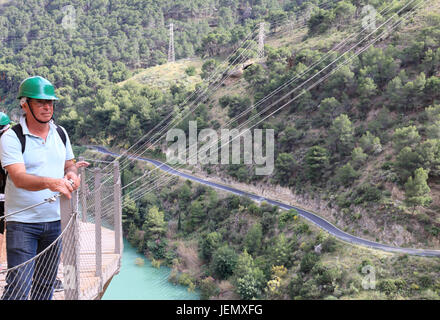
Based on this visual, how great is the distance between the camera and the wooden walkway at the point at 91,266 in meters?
3.68

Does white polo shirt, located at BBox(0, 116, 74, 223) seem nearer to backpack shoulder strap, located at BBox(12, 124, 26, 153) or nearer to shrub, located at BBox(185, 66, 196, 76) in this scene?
backpack shoulder strap, located at BBox(12, 124, 26, 153)

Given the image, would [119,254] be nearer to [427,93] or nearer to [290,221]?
[290,221]

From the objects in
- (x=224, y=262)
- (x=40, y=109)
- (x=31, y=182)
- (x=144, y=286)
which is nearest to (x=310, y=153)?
(x=224, y=262)

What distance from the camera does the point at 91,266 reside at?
167 inches

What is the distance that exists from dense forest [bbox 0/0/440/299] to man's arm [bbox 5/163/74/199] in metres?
15.6

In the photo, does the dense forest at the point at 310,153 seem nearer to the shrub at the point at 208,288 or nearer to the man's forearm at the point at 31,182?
the shrub at the point at 208,288

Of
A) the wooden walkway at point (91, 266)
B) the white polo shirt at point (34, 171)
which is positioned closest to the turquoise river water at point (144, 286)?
the wooden walkway at point (91, 266)

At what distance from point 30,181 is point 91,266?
6.81 ft

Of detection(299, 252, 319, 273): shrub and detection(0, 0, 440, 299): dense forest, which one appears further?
detection(0, 0, 440, 299): dense forest

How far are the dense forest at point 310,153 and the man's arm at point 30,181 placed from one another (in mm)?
15618

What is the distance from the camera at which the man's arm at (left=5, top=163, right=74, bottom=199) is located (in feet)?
7.93

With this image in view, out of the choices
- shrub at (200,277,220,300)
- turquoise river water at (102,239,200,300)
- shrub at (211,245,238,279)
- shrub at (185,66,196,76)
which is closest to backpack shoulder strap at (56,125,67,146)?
turquoise river water at (102,239,200,300)

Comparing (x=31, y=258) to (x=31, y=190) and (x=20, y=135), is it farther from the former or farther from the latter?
(x=20, y=135)
